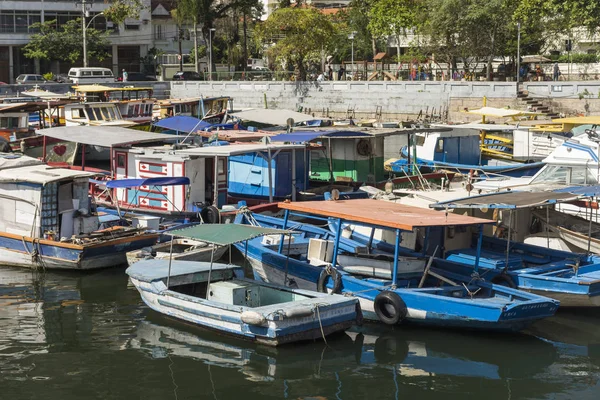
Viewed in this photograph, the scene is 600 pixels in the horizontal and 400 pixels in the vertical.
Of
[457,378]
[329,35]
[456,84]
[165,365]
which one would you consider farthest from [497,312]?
[329,35]

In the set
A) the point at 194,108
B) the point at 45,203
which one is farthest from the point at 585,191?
the point at 194,108

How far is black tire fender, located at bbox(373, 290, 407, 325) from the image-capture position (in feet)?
52.9

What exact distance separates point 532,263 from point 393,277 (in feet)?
12.4

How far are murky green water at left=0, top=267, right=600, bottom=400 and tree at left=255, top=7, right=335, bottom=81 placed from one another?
3467 centimetres

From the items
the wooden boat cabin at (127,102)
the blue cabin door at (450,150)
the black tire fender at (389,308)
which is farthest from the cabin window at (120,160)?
the wooden boat cabin at (127,102)

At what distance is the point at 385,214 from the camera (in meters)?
17.1

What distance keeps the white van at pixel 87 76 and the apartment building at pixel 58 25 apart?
8780 mm

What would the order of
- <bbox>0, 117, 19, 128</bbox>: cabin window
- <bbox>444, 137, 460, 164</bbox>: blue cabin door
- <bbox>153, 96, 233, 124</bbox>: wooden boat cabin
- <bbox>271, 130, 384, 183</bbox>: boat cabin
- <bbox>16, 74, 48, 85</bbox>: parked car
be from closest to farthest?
<bbox>271, 130, 384, 183</bbox>: boat cabin < <bbox>444, 137, 460, 164</bbox>: blue cabin door < <bbox>0, 117, 19, 128</bbox>: cabin window < <bbox>153, 96, 233, 124</bbox>: wooden boat cabin < <bbox>16, 74, 48, 85</bbox>: parked car

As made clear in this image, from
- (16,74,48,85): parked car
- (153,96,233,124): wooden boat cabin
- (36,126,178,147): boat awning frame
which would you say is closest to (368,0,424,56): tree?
(153,96,233,124): wooden boat cabin

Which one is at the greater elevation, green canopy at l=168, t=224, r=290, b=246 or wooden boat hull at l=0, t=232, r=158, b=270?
green canopy at l=168, t=224, r=290, b=246

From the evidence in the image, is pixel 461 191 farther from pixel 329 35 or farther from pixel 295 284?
pixel 329 35

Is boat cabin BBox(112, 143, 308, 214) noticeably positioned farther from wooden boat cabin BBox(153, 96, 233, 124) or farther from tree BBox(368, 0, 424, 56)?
tree BBox(368, 0, 424, 56)

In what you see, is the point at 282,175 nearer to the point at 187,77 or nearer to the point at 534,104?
the point at 534,104

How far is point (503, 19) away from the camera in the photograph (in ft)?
166
